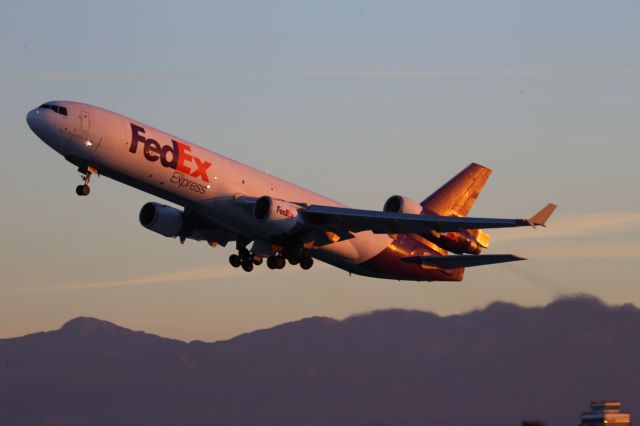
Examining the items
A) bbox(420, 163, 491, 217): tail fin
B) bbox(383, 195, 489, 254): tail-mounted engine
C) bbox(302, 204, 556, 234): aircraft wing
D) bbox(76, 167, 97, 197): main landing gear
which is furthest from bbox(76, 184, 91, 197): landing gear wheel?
bbox(420, 163, 491, 217): tail fin

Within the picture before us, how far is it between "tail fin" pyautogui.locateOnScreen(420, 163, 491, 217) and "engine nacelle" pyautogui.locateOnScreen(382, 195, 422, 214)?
387cm

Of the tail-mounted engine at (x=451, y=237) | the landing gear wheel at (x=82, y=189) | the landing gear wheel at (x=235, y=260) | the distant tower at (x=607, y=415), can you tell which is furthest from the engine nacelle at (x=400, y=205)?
the distant tower at (x=607, y=415)

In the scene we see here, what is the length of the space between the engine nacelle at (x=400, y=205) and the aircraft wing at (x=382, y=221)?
3.25 metres

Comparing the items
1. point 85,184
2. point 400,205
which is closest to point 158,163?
point 85,184

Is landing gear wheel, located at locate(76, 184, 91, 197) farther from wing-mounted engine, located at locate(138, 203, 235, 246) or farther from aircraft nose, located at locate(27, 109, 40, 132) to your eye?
wing-mounted engine, located at locate(138, 203, 235, 246)

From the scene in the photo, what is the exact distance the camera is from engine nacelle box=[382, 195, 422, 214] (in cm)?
6069

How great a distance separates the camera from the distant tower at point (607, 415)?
11225 centimetres

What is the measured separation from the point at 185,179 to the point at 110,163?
139 inches

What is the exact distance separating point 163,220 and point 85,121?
998 cm

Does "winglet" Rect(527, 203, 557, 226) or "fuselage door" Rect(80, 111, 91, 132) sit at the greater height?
"fuselage door" Rect(80, 111, 91, 132)

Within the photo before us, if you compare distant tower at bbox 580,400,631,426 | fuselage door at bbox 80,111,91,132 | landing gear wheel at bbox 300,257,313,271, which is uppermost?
fuselage door at bbox 80,111,91,132

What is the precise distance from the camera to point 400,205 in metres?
60.7

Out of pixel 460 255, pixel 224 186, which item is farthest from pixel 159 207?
pixel 460 255

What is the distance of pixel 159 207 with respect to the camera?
198 feet
